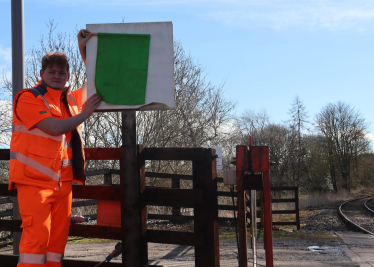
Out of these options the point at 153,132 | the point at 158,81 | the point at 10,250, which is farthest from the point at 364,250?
the point at 153,132

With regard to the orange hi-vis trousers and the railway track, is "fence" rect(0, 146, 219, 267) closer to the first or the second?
the orange hi-vis trousers

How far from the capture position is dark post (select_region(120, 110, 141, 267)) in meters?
3.44

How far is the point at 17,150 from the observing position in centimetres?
289

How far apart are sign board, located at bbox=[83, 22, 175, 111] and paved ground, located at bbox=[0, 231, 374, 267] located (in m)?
2.87

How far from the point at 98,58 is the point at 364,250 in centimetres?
598

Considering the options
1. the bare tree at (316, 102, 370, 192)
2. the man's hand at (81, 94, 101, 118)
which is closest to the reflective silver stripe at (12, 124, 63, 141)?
the man's hand at (81, 94, 101, 118)

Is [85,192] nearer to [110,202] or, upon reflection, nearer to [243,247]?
[110,202]

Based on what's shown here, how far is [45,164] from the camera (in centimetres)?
287

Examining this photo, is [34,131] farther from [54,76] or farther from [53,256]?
[53,256]

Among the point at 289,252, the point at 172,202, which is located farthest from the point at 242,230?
the point at 289,252

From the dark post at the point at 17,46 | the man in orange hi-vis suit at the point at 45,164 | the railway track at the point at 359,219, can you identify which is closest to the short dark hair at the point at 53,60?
the man in orange hi-vis suit at the point at 45,164

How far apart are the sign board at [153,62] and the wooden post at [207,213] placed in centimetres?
60

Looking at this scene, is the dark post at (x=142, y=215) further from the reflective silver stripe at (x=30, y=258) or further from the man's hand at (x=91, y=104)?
the reflective silver stripe at (x=30, y=258)

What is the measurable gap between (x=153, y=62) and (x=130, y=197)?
1168 mm
